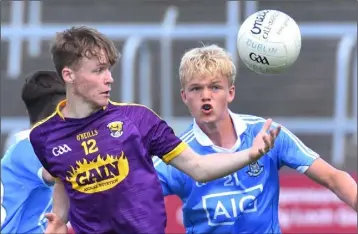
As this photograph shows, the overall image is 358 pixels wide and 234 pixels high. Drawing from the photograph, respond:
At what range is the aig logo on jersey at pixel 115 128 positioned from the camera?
427 cm

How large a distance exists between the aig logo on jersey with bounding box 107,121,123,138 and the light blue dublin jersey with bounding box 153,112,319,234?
0.83 m

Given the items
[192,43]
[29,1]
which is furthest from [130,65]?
[29,1]

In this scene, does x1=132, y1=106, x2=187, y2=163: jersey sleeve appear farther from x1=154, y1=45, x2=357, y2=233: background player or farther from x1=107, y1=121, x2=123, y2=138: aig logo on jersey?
x1=154, y1=45, x2=357, y2=233: background player

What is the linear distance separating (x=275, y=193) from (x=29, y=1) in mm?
5309

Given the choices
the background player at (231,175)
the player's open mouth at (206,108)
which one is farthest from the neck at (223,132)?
the player's open mouth at (206,108)

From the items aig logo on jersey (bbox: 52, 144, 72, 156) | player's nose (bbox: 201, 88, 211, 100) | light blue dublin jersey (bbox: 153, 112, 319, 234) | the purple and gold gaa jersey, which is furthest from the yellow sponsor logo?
light blue dublin jersey (bbox: 153, 112, 319, 234)

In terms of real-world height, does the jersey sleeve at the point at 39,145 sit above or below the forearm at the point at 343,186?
above

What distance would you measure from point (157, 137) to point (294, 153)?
2.92ft

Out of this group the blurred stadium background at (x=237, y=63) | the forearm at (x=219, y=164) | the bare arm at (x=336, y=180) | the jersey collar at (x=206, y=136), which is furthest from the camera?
the blurred stadium background at (x=237, y=63)

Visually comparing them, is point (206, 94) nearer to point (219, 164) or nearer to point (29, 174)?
point (219, 164)

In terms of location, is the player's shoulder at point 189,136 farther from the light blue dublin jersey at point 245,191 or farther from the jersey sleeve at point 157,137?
the jersey sleeve at point 157,137

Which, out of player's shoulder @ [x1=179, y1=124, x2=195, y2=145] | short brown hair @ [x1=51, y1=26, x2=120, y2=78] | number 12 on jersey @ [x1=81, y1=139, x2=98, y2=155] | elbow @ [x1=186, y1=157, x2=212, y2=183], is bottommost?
player's shoulder @ [x1=179, y1=124, x2=195, y2=145]

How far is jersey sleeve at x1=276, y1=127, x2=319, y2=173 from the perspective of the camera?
4855 mm

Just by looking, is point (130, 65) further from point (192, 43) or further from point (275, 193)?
point (275, 193)
